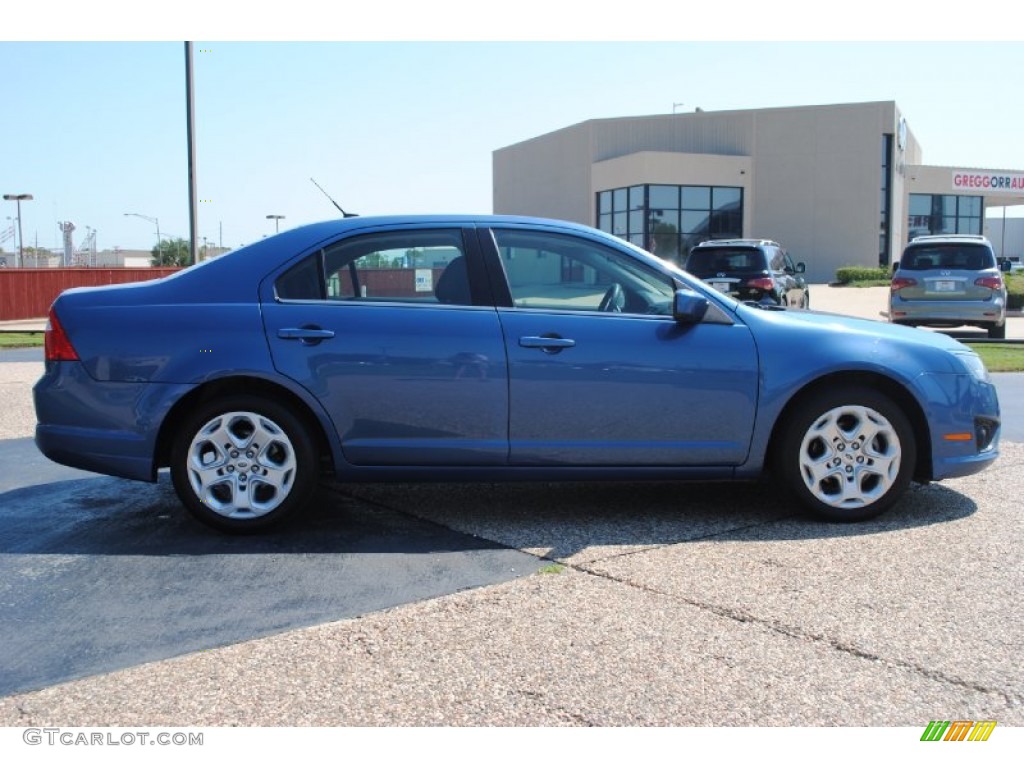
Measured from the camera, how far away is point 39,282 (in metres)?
29.8

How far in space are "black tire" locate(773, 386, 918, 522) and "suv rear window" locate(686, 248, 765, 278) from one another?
11.9 metres

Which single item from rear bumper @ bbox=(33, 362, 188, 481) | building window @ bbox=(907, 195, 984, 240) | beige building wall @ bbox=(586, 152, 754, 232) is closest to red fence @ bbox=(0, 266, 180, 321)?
beige building wall @ bbox=(586, 152, 754, 232)

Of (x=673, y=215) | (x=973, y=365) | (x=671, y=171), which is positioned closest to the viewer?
(x=973, y=365)

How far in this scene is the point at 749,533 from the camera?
16.6 ft

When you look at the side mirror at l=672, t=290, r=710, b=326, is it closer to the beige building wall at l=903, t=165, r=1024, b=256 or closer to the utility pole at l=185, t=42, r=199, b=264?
the utility pole at l=185, t=42, r=199, b=264

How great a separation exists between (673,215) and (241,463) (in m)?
43.2

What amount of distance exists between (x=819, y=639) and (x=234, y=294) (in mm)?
3141

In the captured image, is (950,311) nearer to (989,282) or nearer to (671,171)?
(989,282)

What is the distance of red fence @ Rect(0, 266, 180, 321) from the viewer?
96.5 ft

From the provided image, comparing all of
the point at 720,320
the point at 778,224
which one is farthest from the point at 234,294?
the point at 778,224

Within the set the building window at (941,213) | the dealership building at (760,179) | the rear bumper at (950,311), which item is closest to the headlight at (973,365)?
the rear bumper at (950,311)

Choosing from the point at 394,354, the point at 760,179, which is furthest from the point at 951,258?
the point at 760,179
